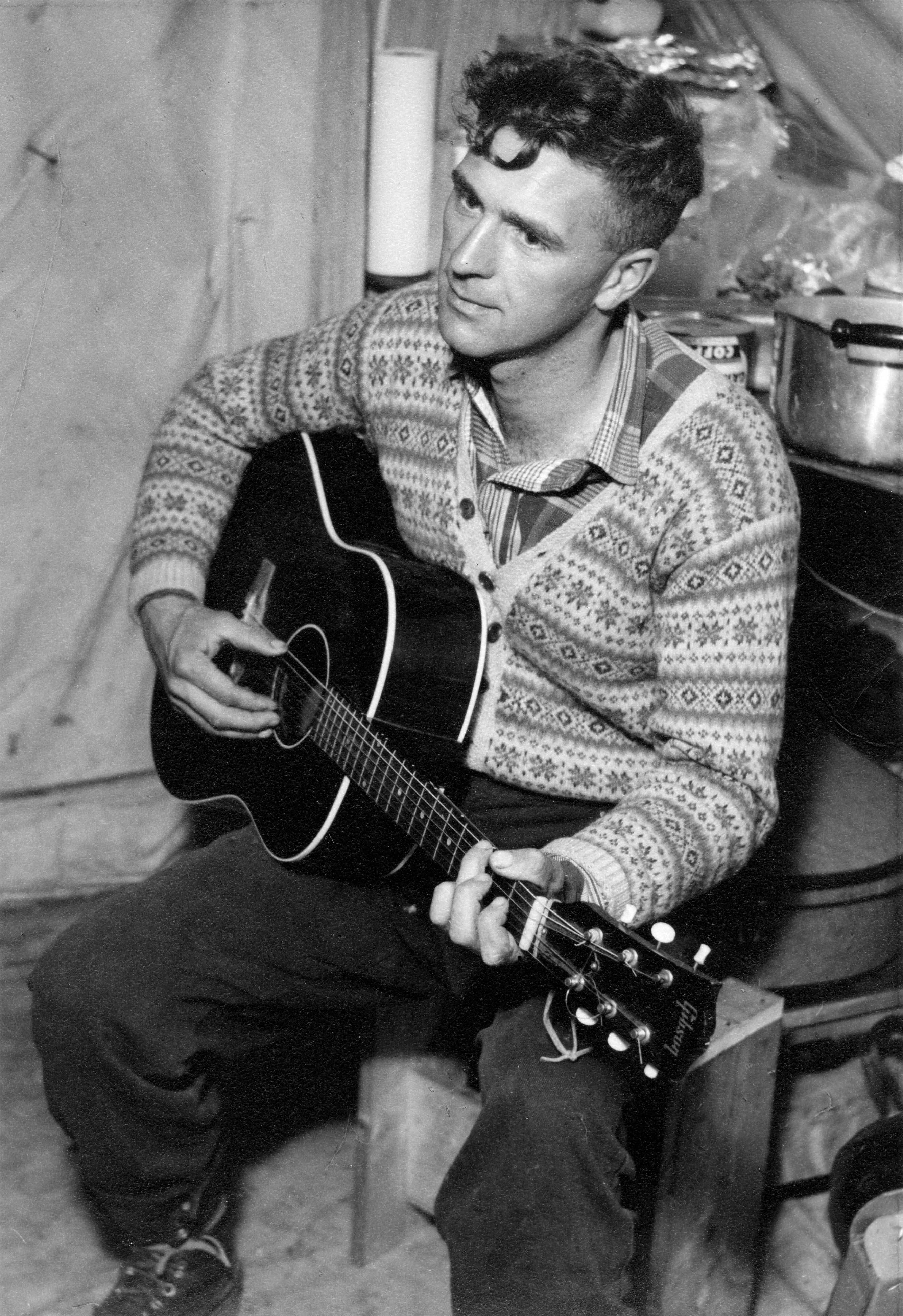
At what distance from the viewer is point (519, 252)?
1.52m

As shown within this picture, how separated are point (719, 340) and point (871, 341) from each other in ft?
0.98

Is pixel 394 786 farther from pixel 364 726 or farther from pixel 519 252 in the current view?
pixel 519 252

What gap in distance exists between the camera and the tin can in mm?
2062

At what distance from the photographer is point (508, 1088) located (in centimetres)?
147

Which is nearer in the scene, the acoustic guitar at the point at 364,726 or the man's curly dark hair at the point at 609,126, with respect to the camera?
the acoustic guitar at the point at 364,726

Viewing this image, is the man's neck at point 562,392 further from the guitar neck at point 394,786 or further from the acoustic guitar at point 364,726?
the guitar neck at point 394,786

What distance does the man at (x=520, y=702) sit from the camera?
1427 mm

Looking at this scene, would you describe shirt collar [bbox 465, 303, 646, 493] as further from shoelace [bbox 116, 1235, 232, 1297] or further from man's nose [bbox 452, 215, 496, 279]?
shoelace [bbox 116, 1235, 232, 1297]

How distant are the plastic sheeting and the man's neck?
36.3 inches

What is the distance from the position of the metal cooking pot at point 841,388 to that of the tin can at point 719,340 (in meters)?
0.08

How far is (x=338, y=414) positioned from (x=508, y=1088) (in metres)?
0.93

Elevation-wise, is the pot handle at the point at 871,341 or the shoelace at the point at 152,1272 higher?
the pot handle at the point at 871,341

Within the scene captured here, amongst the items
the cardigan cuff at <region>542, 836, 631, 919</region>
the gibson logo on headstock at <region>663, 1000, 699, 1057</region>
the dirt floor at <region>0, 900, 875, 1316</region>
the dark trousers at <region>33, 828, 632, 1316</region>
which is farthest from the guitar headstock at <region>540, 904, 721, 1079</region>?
the dirt floor at <region>0, 900, 875, 1316</region>

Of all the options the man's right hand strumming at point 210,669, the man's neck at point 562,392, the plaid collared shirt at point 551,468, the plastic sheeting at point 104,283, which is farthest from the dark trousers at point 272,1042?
the plastic sheeting at point 104,283
